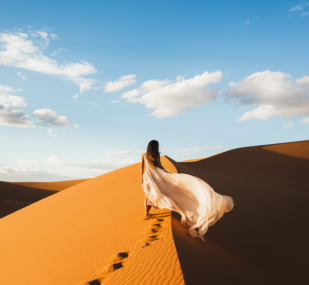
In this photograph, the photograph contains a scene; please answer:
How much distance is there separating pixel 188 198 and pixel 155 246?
66.4 inches

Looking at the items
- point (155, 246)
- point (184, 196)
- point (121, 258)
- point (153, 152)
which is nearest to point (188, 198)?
point (184, 196)

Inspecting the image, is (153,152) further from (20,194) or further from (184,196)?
(20,194)

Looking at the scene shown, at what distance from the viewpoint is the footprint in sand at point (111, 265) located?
444 cm

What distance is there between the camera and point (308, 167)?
2067 centimetres

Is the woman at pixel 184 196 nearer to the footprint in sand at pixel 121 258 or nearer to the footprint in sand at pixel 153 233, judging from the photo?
the footprint in sand at pixel 153 233

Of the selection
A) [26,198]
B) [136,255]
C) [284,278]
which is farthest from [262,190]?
[26,198]

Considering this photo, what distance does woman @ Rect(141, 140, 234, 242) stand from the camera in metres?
5.69

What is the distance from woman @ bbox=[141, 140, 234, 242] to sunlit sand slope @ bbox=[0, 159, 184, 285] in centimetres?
53

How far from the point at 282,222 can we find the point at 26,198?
29.7 metres

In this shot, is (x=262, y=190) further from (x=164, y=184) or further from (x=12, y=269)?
(x=12, y=269)

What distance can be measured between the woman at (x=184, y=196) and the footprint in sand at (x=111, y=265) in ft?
5.34

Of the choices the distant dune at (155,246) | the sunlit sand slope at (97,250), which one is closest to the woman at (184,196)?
the distant dune at (155,246)

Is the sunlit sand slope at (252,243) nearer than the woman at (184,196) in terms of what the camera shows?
Yes

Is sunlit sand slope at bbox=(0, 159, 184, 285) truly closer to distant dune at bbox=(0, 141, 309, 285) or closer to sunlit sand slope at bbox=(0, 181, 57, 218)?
distant dune at bbox=(0, 141, 309, 285)
